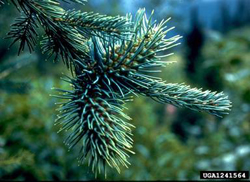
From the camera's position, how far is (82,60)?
22.0 inches

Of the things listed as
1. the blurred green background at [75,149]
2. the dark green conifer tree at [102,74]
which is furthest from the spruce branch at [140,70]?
the blurred green background at [75,149]

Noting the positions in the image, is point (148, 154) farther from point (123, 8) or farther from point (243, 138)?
point (123, 8)

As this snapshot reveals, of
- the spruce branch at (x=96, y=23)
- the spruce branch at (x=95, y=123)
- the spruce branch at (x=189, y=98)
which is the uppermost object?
the spruce branch at (x=96, y=23)

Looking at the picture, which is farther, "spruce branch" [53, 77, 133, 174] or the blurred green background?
the blurred green background

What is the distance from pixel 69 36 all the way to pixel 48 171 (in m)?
1.58

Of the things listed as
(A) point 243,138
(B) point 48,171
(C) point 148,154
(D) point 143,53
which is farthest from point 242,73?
(D) point 143,53

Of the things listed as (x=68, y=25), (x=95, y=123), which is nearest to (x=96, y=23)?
(x=68, y=25)

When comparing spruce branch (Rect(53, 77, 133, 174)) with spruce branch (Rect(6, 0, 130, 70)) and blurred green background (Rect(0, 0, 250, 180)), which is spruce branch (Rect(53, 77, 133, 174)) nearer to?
spruce branch (Rect(6, 0, 130, 70))

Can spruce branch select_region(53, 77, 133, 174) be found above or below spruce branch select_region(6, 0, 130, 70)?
below

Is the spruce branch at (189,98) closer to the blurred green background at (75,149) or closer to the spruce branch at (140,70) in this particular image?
the spruce branch at (140,70)

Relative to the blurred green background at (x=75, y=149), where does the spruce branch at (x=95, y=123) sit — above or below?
below

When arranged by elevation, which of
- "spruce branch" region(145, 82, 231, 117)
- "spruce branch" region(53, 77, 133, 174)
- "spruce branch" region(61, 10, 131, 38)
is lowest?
"spruce branch" region(53, 77, 133, 174)

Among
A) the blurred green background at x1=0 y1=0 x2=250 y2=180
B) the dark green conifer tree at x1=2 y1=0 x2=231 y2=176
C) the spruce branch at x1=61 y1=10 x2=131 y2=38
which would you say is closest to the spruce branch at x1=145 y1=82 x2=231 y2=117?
the dark green conifer tree at x1=2 y1=0 x2=231 y2=176

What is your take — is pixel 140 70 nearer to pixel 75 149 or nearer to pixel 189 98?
pixel 189 98
